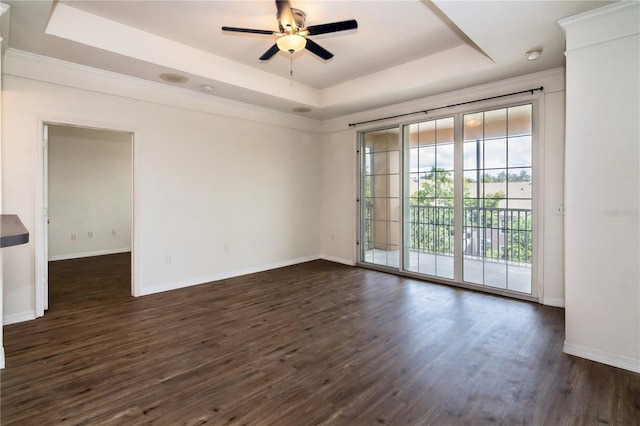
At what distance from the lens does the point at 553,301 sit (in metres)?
3.91

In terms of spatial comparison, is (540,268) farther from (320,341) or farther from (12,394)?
(12,394)

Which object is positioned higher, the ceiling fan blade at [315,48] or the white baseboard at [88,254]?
the ceiling fan blade at [315,48]

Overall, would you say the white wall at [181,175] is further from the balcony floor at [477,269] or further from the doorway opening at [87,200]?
the balcony floor at [477,269]

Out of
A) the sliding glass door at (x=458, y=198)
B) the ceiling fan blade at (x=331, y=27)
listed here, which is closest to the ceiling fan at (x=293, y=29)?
the ceiling fan blade at (x=331, y=27)

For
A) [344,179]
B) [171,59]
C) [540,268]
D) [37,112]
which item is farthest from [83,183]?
[540,268]

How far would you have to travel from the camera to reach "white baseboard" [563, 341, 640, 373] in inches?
97.3

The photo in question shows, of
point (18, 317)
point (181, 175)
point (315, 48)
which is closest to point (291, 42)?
point (315, 48)

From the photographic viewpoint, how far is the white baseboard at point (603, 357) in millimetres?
2471

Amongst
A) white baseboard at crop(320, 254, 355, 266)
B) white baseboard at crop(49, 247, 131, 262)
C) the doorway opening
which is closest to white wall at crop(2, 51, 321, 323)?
white baseboard at crop(320, 254, 355, 266)

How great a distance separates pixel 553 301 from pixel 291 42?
4226 mm

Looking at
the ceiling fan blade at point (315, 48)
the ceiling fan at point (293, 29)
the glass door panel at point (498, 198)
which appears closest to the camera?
the ceiling fan at point (293, 29)

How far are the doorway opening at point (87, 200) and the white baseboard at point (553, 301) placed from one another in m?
6.53

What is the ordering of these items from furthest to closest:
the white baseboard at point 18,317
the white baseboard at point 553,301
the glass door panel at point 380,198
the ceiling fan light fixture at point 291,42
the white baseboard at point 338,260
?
1. the white baseboard at point 338,260
2. the glass door panel at point 380,198
3. the white baseboard at point 553,301
4. the white baseboard at point 18,317
5. the ceiling fan light fixture at point 291,42

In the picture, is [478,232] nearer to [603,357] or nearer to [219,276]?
[603,357]
